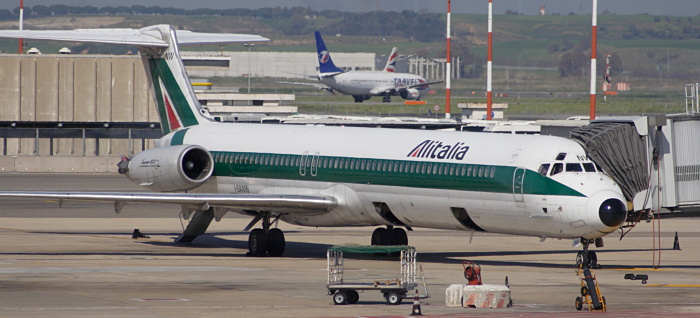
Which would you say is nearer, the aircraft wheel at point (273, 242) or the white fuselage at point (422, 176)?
the white fuselage at point (422, 176)

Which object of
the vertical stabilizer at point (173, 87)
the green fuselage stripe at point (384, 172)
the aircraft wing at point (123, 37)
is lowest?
the green fuselage stripe at point (384, 172)

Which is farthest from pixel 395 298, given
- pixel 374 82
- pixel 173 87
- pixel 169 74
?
pixel 374 82

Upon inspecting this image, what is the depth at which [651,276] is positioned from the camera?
2466 cm

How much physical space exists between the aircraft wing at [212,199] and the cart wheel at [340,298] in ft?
28.8

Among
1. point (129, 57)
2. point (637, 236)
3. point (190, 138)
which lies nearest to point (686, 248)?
point (637, 236)

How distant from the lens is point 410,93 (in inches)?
5310

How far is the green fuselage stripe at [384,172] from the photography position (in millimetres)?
24578

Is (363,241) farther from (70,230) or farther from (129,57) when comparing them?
(129,57)

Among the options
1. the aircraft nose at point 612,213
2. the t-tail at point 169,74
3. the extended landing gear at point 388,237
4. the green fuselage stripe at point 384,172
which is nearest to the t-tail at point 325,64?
the t-tail at point 169,74

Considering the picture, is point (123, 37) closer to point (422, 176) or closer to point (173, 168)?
point (173, 168)

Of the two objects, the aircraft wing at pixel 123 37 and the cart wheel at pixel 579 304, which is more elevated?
the aircraft wing at pixel 123 37

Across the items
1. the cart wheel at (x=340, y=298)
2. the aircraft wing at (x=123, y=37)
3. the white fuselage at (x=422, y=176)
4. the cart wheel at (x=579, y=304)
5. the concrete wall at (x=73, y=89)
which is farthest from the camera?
the concrete wall at (x=73, y=89)

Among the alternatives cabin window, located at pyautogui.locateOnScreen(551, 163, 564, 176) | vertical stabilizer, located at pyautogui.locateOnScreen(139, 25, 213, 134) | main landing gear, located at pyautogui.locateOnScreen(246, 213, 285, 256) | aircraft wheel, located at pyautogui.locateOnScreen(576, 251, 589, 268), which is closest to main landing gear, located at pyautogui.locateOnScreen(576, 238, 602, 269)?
aircraft wheel, located at pyautogui.locateOnScreen(576, 251, 589, 268)

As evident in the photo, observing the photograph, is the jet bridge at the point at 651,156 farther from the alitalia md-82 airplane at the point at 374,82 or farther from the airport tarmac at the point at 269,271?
the alitalia md-82 airplane at the point at 374,82
